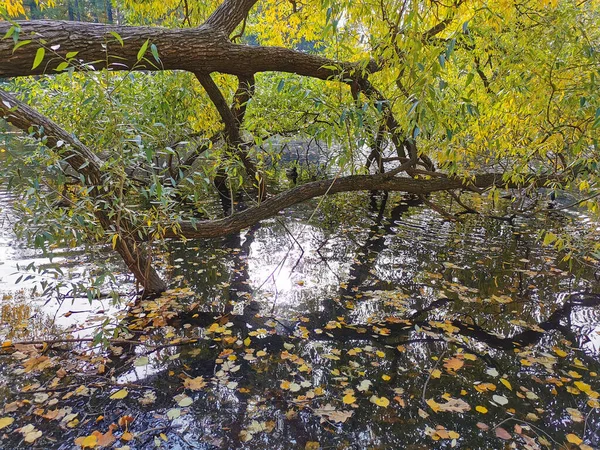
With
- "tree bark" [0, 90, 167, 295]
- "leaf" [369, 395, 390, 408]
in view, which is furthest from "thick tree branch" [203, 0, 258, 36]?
"leaf" [369, 395, 390, 408]

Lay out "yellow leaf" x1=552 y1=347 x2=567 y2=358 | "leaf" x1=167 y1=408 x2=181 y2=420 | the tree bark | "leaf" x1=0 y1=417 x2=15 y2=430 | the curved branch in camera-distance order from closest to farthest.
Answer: "leaf" x1=0 y1=417 x2=15 y2=430 → "leaf" x1=167 y1=408 x2=181 y2=420 → the tree bark → "yellow leaf" x1=552 y1=347 x2=567 y2=358 → the curved branch

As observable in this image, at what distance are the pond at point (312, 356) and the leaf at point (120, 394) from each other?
0.01 metres

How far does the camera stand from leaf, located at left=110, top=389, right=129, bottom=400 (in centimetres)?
283

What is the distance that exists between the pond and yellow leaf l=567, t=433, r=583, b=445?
1 cm

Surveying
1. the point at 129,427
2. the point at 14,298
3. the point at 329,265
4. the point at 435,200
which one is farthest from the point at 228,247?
the point at 435,200

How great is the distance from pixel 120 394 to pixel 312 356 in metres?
1.55

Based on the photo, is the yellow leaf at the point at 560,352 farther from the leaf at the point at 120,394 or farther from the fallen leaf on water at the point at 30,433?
the fallen leaf on water at the point at 30,433

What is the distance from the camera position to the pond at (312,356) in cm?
260

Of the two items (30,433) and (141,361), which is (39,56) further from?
(141,361)

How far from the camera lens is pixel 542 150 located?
13.3ft

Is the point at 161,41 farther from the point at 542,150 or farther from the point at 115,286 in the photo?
the point at 542,150

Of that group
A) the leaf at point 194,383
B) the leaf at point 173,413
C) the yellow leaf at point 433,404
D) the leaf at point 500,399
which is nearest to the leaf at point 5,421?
the leaf at point 173,413

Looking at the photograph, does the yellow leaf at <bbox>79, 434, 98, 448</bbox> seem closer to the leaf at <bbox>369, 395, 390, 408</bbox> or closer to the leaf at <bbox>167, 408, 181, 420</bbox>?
the leaf at <bbox>167, 408, 181, 420</bbox>

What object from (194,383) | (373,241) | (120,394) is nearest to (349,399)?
(194,383)
